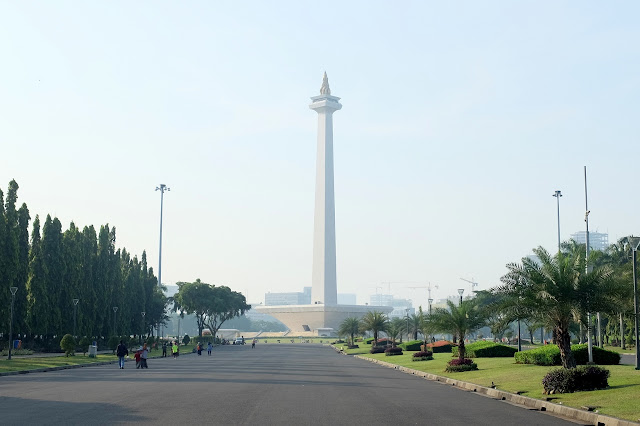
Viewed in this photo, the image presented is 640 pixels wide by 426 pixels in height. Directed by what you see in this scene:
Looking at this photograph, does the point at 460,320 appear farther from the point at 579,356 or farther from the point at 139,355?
the point at 139,355

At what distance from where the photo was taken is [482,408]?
20.3m

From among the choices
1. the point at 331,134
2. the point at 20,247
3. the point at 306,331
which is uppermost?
the point at 331,134

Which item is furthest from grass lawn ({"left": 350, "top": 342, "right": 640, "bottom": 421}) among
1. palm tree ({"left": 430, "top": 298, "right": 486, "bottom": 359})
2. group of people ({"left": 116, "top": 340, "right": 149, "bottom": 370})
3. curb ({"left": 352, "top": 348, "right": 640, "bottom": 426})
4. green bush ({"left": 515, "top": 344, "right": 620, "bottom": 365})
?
group of people ({"left": 116, "top": 340, "right": 149, "bottom": 370})

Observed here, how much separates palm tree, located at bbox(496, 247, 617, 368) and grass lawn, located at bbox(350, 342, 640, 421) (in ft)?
6.52

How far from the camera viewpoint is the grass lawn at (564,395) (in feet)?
59.9

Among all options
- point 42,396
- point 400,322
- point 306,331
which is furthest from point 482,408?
point 306,331

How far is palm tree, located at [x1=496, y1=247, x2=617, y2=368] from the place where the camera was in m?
25.1

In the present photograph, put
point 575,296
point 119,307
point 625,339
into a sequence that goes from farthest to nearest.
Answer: point 119,307 → point 625,339 → point 575,296

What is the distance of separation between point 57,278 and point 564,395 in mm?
52804

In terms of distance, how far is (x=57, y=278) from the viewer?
6594 centimetres

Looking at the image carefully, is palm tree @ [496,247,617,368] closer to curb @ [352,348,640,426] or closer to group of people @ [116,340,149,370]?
curb @ [352,348,640,426]

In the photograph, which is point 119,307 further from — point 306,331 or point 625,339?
point 306,331

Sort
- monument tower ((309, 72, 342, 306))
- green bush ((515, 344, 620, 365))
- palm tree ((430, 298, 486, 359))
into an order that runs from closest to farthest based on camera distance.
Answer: green bush ((515, 344, 620, 365)), palm tree ((430, 298, 486, 359)), monument tower ((309, 72, 342, 306))

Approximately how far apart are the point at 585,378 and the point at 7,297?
43587mm
